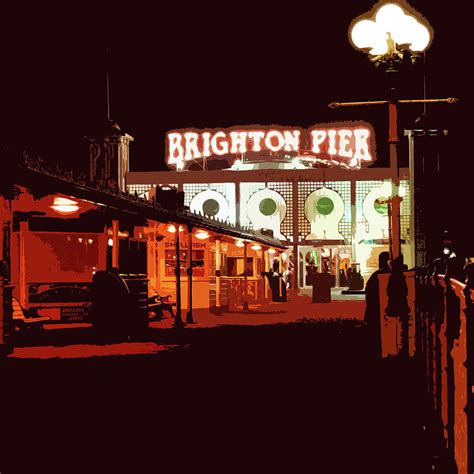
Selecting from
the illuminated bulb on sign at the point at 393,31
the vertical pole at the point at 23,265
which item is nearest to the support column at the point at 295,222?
the vertical pole at the point at 23,265

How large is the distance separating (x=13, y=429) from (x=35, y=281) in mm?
14602

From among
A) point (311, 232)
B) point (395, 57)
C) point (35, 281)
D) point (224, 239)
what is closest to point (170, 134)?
point (311, 232)

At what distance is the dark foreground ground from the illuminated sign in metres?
47.1

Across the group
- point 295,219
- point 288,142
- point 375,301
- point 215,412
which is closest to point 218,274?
point 375,301

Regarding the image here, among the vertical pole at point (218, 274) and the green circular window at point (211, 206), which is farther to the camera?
the green circular window at point (211, 206)

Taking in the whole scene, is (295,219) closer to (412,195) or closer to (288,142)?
(288,142)

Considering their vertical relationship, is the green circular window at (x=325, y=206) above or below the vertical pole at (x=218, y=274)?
above

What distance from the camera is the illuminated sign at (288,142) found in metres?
59.9

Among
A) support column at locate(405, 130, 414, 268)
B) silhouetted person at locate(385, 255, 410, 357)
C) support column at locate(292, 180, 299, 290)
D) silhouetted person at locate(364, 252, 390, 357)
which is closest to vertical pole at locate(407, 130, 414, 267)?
support column at locate(405, 130, 414, 268)

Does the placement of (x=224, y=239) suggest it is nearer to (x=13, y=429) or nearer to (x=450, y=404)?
(x=13, y=429)

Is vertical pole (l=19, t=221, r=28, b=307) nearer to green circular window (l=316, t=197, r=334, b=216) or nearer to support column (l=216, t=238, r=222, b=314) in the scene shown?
support column (l=216, t=238, r=222, b=314)

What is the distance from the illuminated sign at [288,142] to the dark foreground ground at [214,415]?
154ft

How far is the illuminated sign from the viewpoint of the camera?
196 ft

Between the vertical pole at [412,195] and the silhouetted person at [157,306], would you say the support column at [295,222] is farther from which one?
the silhouetted person at [157,306]
